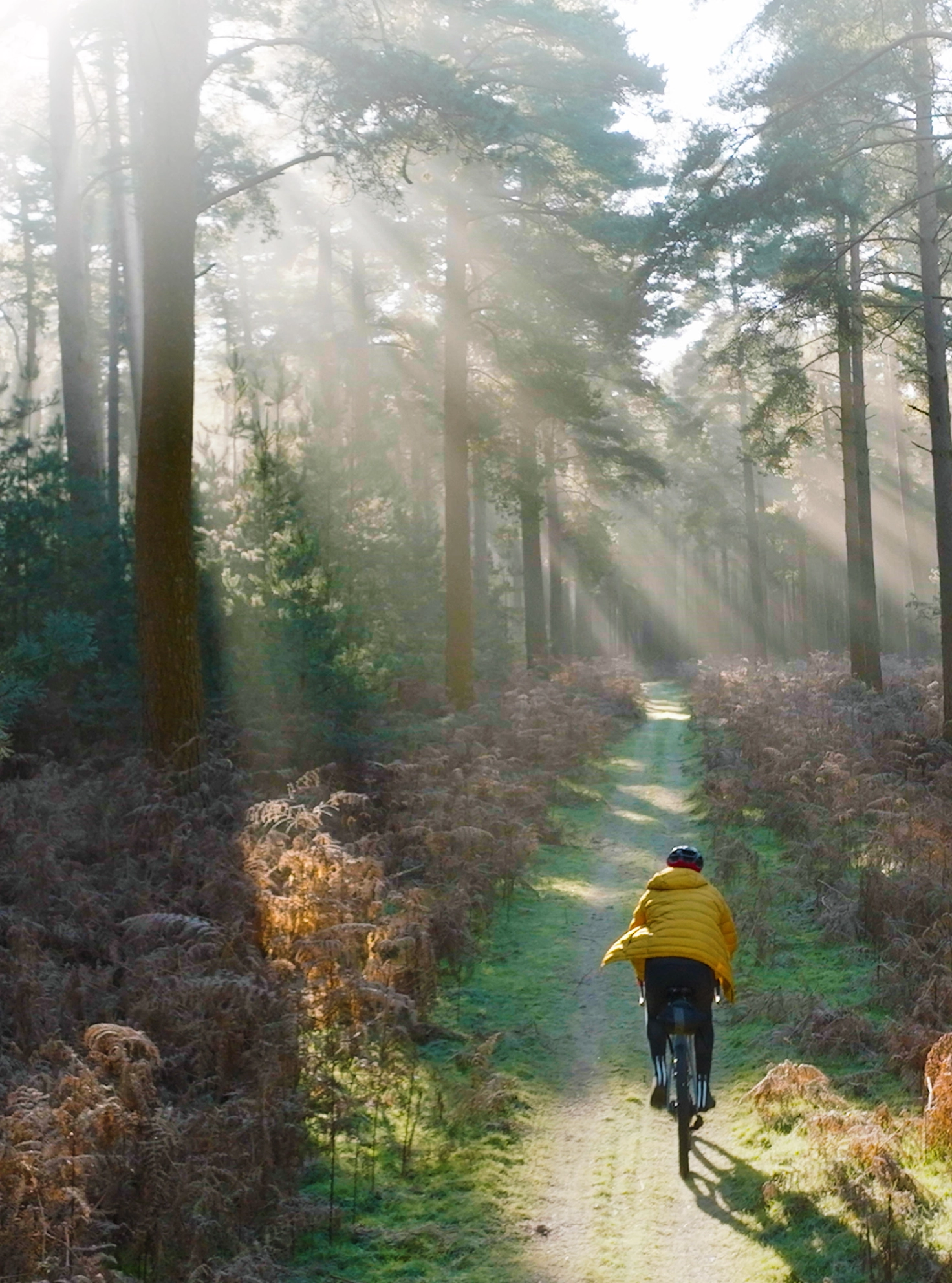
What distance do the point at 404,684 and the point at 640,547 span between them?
48.7m

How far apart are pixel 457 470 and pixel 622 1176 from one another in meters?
15.6

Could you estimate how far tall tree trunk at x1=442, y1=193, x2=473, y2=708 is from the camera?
2048cm

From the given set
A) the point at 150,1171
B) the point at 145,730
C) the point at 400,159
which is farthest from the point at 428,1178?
the point at 400,159

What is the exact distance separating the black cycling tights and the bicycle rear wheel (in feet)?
0.58

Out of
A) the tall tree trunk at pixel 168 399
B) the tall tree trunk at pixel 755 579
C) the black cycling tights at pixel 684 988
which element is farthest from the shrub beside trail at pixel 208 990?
the tall tree trunk at pixel 755 579

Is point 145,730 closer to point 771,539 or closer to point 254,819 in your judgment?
point 254,819

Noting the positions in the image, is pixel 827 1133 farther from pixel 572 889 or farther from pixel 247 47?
pixel 247 47

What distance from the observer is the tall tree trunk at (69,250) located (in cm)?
1881

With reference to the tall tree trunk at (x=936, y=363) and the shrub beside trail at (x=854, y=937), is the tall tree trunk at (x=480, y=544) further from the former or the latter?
the tall tree trunk at (x=936, y=363)

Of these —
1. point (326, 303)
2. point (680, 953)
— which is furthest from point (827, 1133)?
point (326, 303)

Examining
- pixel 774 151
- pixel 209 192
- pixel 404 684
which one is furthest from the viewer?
pixel 404 684

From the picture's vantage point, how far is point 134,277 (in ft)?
89.1

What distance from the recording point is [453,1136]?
21.7 ft

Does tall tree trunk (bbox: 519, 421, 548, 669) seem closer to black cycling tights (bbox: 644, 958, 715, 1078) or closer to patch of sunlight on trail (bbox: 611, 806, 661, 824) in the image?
patch of sunlight on trail (bbox: 611, 806, 661, 824)
